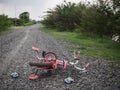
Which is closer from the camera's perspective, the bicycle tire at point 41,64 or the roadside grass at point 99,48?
the bicycle tire at point 41,64

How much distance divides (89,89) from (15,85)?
7.59 feet

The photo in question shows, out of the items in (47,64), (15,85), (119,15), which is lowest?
(15,85)

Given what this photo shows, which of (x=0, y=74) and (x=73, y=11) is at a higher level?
(x=73, y=11)

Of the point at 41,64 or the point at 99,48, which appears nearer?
the point at 41,64

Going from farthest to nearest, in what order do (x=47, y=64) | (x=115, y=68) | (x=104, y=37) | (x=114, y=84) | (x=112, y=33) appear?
(x=104, y=37) < (x=112, y=33) < (x=115, y=68) < (x=47, y=64) < (x=114, y=84)

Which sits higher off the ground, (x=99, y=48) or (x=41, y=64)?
(x=41, y=64)

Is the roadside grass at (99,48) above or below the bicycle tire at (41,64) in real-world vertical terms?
below

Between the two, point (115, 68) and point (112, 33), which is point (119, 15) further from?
point (115, 68)

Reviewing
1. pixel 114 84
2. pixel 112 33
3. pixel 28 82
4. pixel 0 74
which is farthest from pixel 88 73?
pixel 112 33

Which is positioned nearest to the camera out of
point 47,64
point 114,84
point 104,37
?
point 114,84

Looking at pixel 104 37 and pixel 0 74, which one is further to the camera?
pixel 104 37

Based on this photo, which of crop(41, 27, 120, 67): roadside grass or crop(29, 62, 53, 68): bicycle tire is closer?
crop(29, 62, 53, 68): bicycle tire

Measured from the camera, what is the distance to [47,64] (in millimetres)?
7848

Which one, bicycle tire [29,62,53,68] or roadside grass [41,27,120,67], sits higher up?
bicycle tire [29,62,53,68]
